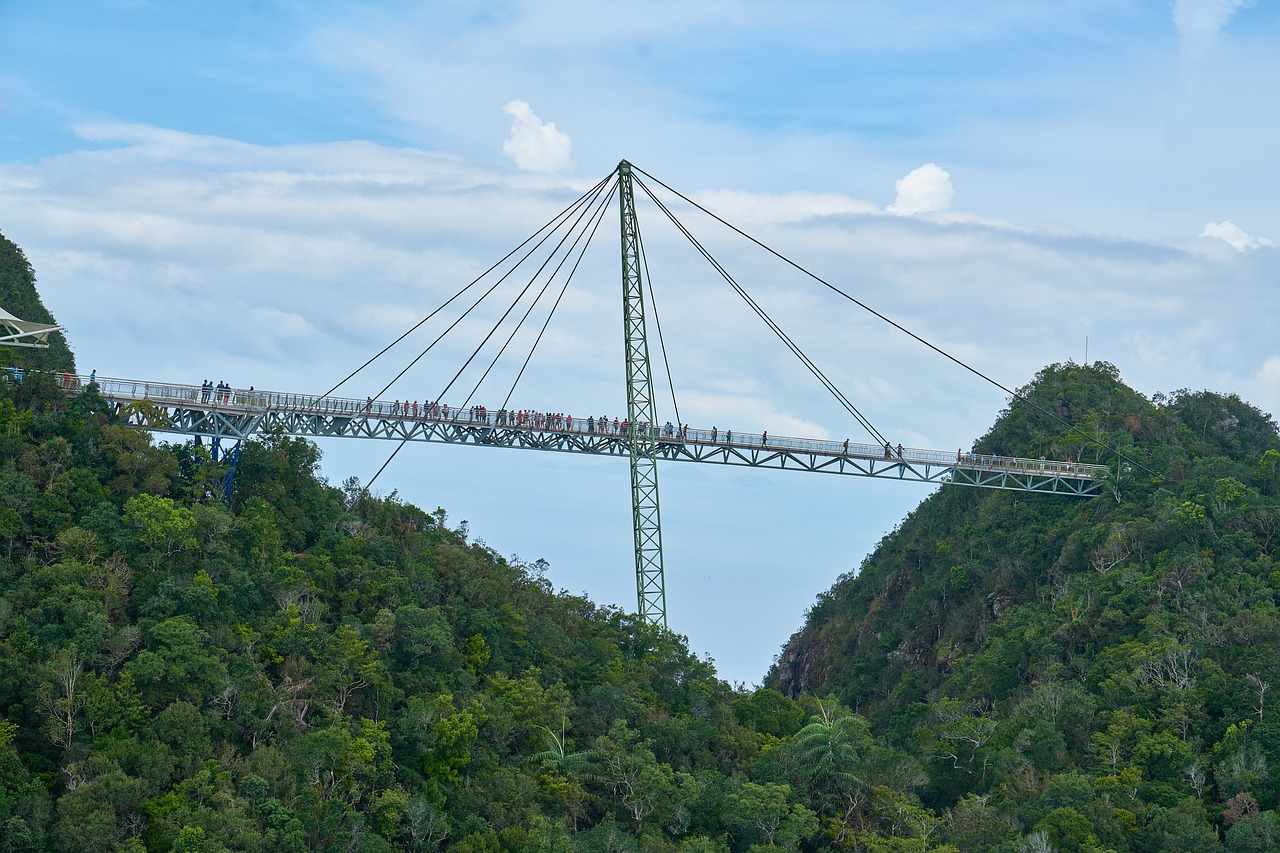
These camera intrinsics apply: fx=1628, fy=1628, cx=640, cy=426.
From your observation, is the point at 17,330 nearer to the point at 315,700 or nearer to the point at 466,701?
the point at 315,700

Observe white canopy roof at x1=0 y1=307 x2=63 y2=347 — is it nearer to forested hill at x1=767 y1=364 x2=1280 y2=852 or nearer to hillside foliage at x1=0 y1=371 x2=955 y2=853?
hillside foliage at x1=0 y1=371 x2=955 y2=853

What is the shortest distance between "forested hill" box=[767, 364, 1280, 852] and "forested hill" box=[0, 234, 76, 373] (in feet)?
A: 122

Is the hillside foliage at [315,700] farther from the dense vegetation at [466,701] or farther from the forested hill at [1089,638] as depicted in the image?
the forested hill at [1089,638]

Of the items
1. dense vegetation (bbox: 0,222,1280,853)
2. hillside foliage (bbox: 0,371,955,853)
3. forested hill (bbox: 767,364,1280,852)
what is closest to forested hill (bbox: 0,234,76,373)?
dense vegetation (bbox: 0,222,1280,853)

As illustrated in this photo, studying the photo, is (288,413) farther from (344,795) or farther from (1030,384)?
(1030,384)

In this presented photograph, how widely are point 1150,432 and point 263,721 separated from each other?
5105 centimetres

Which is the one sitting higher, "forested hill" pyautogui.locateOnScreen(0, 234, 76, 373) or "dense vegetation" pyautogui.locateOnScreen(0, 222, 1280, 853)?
"forested hill" pyautogui.locateOnScreen(0, 234, 76, 373)

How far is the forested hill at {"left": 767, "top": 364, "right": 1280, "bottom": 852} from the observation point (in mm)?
56594

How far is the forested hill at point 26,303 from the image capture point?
208 feet

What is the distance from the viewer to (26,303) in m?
68.1

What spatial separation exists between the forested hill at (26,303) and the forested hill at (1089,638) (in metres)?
Answer: 37.3

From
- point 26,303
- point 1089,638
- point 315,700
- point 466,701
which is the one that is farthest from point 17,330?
point 1089,638

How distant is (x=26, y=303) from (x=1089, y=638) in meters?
47.2

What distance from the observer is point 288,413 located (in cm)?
6297
